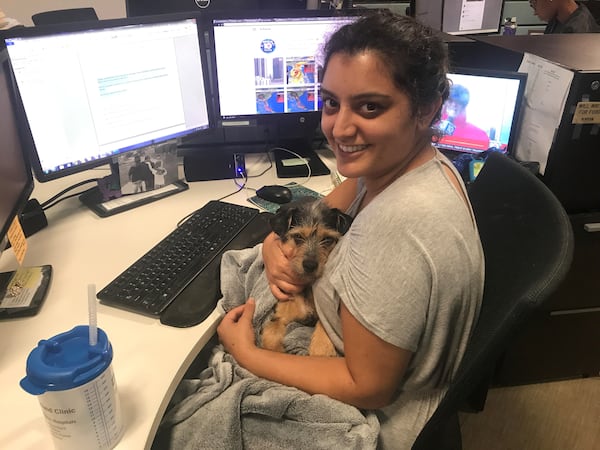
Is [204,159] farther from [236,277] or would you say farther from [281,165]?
[236,277]

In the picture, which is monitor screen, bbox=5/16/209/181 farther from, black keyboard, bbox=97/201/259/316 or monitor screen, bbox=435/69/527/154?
monitor screen, bbox=435/69/527/154

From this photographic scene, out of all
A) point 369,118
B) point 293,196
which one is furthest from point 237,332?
point 293,196

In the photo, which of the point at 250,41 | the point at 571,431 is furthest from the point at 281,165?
the point at 571,431

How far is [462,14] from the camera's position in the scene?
3662 millimetres

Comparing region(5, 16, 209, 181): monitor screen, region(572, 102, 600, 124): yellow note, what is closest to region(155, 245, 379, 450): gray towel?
region(5, 16, 209, 181): monitor screen

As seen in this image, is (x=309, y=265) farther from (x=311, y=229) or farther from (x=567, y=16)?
(x=567, y=16)

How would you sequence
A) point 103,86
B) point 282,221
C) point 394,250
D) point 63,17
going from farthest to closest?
point 63,17, point 103,86, point 282,221, point 394,250

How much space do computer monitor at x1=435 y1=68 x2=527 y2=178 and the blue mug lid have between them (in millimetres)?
1284

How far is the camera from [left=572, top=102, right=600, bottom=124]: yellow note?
145 cm

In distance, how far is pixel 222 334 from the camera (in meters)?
1.11

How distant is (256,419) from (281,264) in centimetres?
37

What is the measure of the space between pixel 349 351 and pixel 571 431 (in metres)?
1.50

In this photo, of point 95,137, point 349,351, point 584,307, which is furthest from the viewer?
point 584,307

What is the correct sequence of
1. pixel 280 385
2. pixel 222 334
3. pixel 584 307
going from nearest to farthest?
pixel 280 385, pixel 222 334, pixel 584 307
